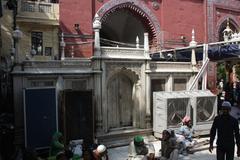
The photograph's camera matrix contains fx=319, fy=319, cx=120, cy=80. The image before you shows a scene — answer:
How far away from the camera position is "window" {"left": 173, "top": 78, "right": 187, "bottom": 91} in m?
11.6

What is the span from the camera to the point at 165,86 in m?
11.4

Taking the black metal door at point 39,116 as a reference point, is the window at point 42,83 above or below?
above

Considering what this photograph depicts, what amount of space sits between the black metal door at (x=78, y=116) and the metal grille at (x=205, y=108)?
3830 millimetres

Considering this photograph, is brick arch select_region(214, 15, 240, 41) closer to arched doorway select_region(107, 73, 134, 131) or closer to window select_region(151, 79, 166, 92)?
window select_region(151, 79, 166, 92)

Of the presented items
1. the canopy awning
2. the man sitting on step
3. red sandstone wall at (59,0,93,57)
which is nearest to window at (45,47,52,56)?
red sandstone wall at (59,0,93,57)

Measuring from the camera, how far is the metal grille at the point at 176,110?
10.2m

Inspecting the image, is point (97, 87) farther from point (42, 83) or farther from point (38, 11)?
point (38, 11)

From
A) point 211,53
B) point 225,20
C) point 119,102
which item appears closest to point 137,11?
point 211,53

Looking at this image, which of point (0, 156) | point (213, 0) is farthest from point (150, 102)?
point (213, 0)

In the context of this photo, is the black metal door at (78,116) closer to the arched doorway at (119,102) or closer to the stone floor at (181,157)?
the stone floor at (181,157)

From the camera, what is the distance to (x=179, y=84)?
11.8 m

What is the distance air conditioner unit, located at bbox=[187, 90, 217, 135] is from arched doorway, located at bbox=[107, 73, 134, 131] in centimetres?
209

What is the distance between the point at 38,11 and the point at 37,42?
4.63 feet

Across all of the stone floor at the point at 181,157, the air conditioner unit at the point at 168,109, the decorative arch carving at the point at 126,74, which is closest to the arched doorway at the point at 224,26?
the air conditioner unit at the point at 168,109
